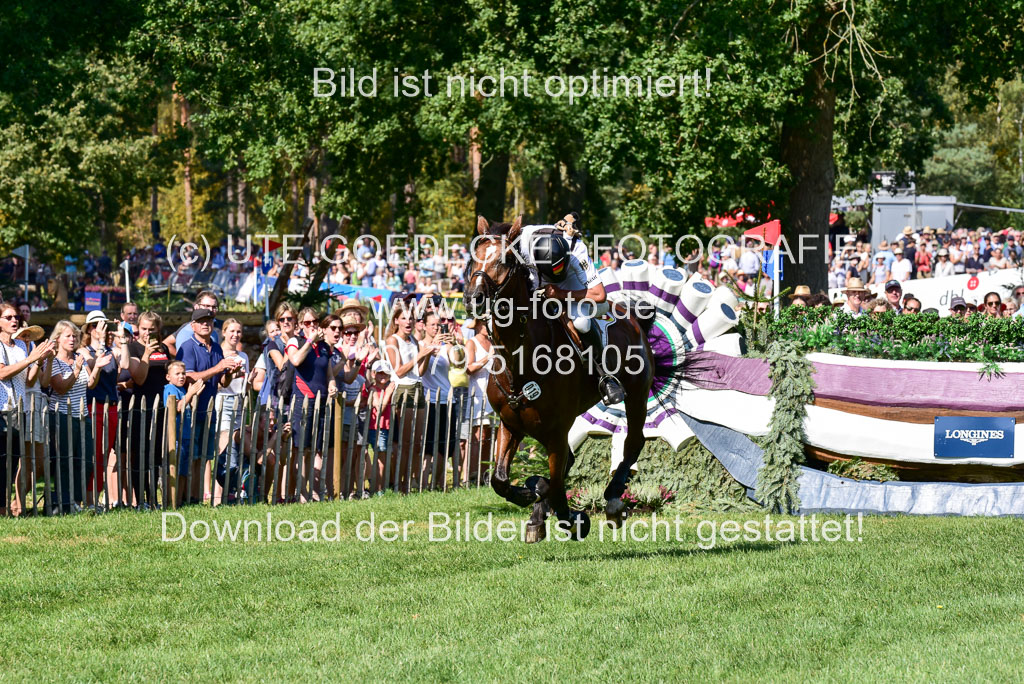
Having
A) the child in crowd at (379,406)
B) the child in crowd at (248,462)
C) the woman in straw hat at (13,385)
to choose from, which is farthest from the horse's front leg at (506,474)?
the woman in straw hat at (13,385)

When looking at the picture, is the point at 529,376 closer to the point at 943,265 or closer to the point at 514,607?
the point at 514,607

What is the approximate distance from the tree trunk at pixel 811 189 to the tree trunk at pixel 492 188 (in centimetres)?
669

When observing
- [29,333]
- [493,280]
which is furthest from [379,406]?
[493,280]

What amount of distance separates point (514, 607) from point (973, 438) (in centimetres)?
583

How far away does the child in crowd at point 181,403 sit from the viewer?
41.5ft

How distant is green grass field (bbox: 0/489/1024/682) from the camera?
7.00m

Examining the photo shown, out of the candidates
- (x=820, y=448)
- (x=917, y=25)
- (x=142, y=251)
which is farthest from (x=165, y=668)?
(x=142, y=251)

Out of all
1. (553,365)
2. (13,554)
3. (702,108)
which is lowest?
(13,554)

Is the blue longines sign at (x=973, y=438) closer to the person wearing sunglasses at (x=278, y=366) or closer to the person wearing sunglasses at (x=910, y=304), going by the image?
the person wearing sunglasses at (x=910, y=304)

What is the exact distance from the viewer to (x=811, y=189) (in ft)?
77.5

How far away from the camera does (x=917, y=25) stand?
2162 cm

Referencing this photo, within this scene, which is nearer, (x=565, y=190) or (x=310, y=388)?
(x=310, y=388)

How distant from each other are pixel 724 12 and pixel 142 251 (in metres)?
37.3

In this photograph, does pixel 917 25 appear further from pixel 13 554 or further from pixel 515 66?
pixel 13 554
